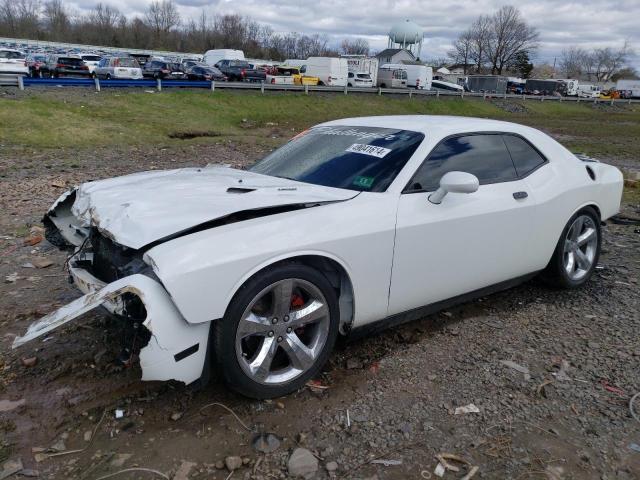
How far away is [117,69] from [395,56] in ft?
233

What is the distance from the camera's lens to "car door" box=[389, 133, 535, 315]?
10.7 ft

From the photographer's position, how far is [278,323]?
2838 millimetres

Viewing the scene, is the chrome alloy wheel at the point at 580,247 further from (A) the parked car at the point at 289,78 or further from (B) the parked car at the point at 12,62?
(A) the parked car at the point at 289,78

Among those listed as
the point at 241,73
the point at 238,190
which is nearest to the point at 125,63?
the point at 241,73

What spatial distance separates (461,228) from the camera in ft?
11.3

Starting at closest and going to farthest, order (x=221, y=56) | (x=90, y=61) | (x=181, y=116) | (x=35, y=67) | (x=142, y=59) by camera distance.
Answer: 1. (x=181, y=116)
2. (x=35, y=67)
3. (x=90, y=61)
4. (x=221, y=56)
5. (x=142, y=59)

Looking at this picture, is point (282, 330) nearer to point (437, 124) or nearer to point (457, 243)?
point (457, 243)

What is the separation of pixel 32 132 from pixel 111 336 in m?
12.8

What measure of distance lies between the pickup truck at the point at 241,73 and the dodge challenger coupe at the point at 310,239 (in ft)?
109

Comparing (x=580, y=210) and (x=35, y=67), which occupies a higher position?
(x=35, y=67)

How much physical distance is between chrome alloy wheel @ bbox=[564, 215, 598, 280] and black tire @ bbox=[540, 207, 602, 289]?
27 millimetres

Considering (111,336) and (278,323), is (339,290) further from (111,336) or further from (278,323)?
(111,336)

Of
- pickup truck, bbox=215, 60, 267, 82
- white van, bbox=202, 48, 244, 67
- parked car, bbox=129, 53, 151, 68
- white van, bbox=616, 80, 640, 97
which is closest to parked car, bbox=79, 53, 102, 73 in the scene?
parked car, bbox=129, 53, 151, 68

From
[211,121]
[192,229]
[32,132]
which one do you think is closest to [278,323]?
[192,229]
